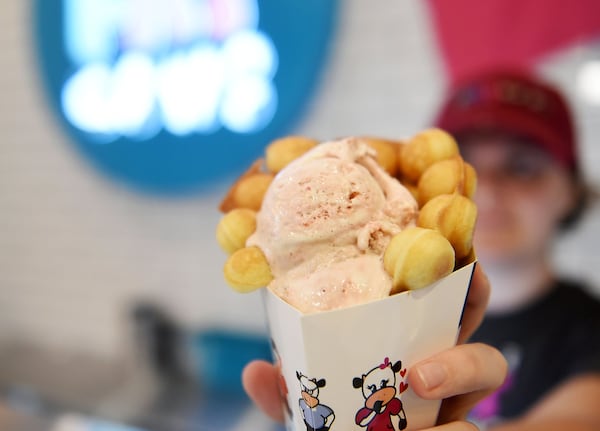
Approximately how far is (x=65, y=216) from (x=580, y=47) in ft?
6.74

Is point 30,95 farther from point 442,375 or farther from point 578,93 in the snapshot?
point 442,375

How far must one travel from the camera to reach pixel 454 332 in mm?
558

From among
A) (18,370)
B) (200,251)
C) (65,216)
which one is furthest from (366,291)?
(18,370)

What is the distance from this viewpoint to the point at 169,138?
1.90 metres

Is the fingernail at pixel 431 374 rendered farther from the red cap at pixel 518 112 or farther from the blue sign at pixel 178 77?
the blue sign at pixel 178 77

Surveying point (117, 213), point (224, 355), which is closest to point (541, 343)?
point (224, 355)

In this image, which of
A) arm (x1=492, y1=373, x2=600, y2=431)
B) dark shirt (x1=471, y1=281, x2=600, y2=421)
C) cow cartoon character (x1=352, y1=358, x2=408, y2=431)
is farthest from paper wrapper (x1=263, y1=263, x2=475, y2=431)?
dark shirt (x1=471, y1=281, x2=600, y2=421)

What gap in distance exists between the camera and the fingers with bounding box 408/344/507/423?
1.70 feet

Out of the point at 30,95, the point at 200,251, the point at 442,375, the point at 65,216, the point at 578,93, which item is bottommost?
the point at 442,375

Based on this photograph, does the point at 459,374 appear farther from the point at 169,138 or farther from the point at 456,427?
the point at 169,138

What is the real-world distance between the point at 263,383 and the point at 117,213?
170 cm

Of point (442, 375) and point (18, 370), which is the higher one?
point (18, 370)

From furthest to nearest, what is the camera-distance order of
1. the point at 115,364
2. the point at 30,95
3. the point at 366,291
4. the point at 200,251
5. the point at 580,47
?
1. the point at 115,364
2. the point at 30,95
3. the point at 200,251
4. the point at 580,47
5. the point at 366,291

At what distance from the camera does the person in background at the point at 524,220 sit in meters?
1.29
